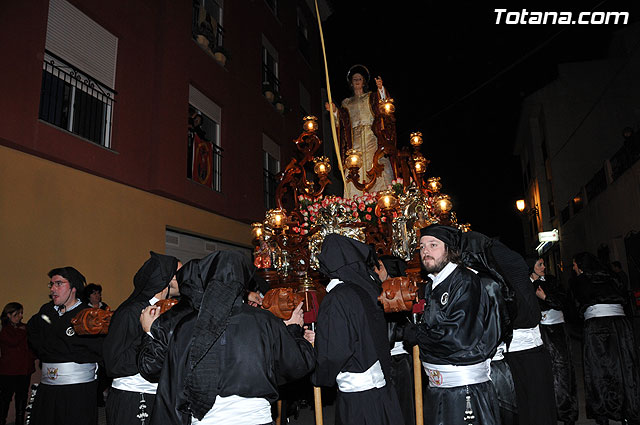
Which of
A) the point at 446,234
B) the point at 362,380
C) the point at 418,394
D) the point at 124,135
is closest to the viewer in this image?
the point at 362,380

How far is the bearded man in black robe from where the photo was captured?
3260mm

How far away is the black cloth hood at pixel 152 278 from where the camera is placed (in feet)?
12.0

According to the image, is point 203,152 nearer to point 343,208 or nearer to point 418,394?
point 343,208

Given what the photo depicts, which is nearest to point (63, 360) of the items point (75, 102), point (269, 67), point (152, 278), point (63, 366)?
point (63, 366)

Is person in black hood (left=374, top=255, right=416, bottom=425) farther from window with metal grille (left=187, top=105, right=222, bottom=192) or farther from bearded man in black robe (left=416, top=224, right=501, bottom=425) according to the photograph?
window with metal grille (left=187, top=105, right=222, bottom=192)

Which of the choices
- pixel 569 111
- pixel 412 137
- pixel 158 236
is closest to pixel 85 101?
pixel 158 236

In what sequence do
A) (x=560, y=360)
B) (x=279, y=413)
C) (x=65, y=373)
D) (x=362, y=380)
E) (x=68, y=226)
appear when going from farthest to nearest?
(x=68, y=226)
(x=560, y=360)
(x=279, y=413)
(x=65, y=373)
(x=362, y=380)

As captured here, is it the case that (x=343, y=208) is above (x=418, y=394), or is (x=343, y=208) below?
above

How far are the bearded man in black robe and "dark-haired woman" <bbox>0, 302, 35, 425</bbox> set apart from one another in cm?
527

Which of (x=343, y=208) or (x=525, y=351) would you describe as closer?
(x=525, y=351)

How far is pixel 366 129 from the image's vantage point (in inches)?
348

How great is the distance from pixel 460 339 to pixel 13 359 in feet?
19.0

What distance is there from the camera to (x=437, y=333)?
339 centimetres

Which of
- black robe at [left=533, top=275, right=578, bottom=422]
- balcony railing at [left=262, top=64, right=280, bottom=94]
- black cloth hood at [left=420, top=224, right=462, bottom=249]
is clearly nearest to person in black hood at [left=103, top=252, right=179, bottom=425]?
black cloth hood at [left=420, top=224, right=462, bottom=249]
